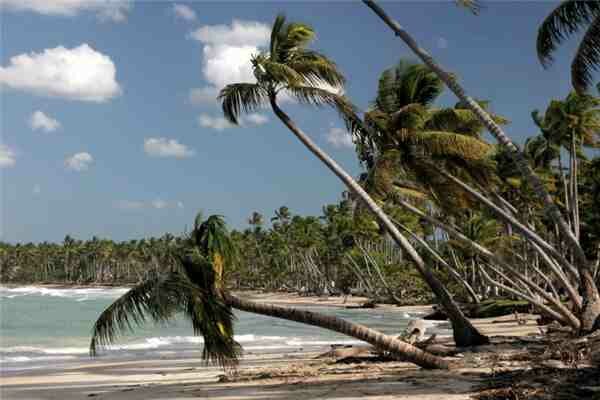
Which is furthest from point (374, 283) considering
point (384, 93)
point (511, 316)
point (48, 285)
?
point (48, 285)

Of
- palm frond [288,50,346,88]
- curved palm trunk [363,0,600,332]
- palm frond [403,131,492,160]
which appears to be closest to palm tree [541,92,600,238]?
palm frond [403,131,492,160]

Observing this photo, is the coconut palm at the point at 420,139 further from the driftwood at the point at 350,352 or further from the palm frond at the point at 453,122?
the driftwood at the point at 350,352

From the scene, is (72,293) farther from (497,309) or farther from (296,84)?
(296,84)

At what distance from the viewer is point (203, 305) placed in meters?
9.84

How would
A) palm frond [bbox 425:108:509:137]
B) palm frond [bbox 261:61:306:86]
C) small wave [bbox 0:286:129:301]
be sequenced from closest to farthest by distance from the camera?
palm frond [bbox 261:61:306:86]
palm frond [bbox 425:108:509:137]
small wave [bbox 0:286:129:301]

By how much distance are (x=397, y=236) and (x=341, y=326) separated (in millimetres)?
3498

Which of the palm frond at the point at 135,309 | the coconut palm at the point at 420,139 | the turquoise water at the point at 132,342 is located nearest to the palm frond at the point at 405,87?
the coconut palm at the point at 420,139

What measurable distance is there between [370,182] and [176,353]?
1022 centimetres

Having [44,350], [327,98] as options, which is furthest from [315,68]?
[44,350]

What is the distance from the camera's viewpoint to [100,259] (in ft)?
438

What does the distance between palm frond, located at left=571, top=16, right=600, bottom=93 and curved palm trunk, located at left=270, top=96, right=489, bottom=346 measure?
15.2 feet

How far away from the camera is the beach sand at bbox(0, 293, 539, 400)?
9.81 m

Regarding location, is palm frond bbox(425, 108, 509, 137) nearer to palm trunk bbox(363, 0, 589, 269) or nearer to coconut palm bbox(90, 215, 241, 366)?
palm trunk bbox(363, 0, 589, 269)

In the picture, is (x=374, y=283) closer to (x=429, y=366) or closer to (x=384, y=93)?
(x=384, y=93)
